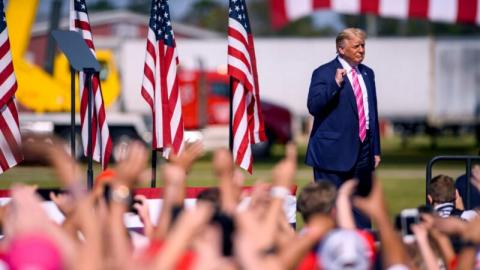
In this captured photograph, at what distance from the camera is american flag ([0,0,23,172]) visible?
1167 cm

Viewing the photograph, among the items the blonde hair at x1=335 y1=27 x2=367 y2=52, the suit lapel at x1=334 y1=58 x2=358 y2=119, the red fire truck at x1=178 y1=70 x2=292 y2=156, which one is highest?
the blonde hair at x1=335 y1=27 x2=367 y2=52

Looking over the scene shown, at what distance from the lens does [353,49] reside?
10469 mm

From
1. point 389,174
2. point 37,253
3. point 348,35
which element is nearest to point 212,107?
point 389,174

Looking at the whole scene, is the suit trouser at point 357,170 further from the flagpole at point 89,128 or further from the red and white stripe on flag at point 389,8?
the red and white stripe on flag at point 389,8

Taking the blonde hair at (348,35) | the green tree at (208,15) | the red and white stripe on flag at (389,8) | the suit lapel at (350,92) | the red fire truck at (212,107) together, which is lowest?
the green tree at (208,15)

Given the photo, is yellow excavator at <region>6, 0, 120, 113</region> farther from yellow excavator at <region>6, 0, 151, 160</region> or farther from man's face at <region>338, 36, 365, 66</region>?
man's face at <region>338, 36, 365, 66</region>

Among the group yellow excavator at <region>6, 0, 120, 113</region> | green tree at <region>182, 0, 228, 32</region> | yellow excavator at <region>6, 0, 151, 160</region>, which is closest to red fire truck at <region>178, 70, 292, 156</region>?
yellow excavator at <region>6, 0, 120, 113</region>

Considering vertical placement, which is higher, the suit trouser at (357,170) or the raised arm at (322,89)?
the raised arm at (322,89)

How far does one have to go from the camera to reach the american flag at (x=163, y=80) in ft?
38.4

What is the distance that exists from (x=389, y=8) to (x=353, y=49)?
939cm

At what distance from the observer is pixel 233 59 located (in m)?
11.5

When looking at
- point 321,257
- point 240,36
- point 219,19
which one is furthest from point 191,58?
point 219,19

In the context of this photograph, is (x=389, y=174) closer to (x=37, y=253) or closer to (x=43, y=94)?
(x=43, y=94)

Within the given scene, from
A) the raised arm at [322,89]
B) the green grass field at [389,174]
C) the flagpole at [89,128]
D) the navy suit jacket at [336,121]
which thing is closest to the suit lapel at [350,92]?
the navy suit jacket at [336,121]
